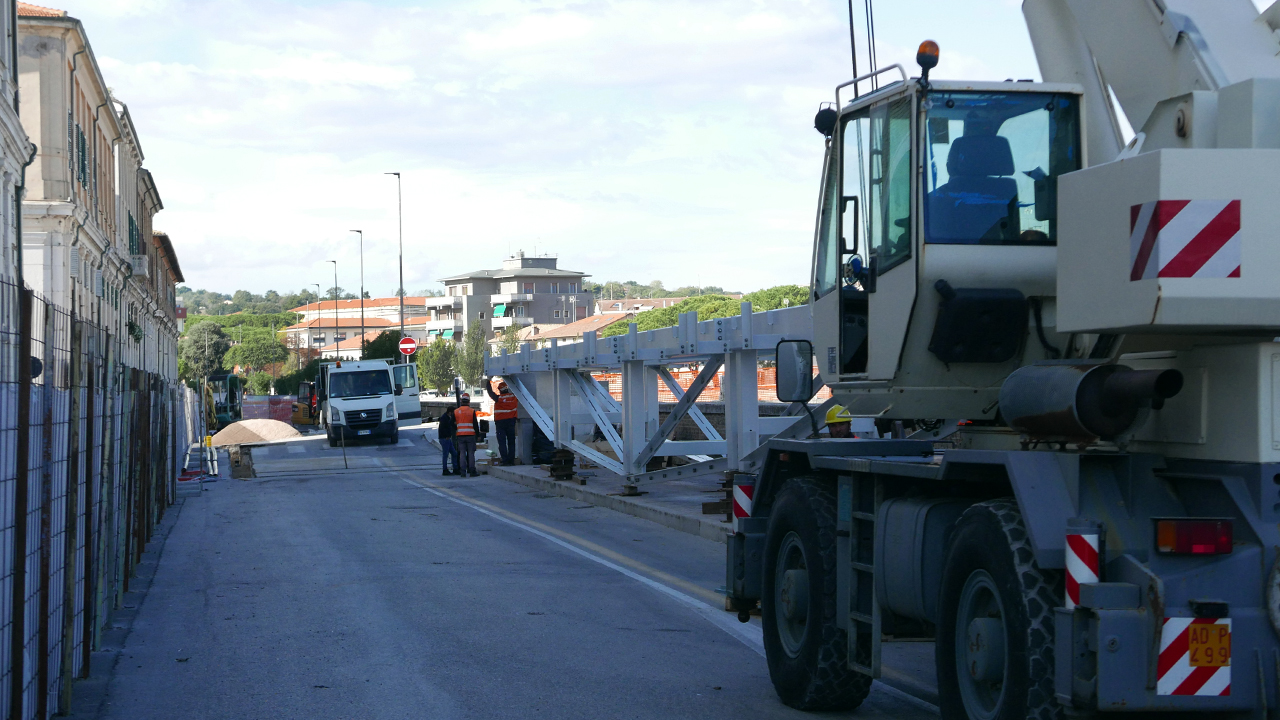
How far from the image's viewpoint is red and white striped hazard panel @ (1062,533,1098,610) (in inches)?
159

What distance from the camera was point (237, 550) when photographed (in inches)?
537

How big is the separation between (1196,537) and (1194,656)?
37cm

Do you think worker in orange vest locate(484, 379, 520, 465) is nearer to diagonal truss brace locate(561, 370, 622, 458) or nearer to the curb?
the curb

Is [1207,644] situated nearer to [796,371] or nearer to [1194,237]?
[1194,237]

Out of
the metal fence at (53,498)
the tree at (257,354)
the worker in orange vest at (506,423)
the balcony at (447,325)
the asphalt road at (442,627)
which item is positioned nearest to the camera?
the metal fence at (53,498)

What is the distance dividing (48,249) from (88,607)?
2578 centimetres

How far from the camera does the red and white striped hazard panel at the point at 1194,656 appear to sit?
392 cm

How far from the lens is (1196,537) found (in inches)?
157

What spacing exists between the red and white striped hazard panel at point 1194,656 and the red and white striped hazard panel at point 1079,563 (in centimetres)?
27

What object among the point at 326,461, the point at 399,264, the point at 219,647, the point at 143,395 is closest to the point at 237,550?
the point at 143,395

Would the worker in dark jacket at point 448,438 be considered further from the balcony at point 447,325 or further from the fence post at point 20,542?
the balcony at point 447,325

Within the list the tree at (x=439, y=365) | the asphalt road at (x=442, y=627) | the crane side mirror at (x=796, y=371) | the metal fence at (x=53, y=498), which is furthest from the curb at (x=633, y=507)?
the tree at (x=439, y=365)

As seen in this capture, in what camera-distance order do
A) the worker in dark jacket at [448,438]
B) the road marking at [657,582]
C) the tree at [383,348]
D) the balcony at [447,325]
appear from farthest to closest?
the balcony at [447,325] → the tree at [383,348] → the worker in dark jacket at [448,438] → the road marking at [657,582]

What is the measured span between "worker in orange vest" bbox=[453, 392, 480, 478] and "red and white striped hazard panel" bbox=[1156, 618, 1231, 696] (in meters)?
22.1
